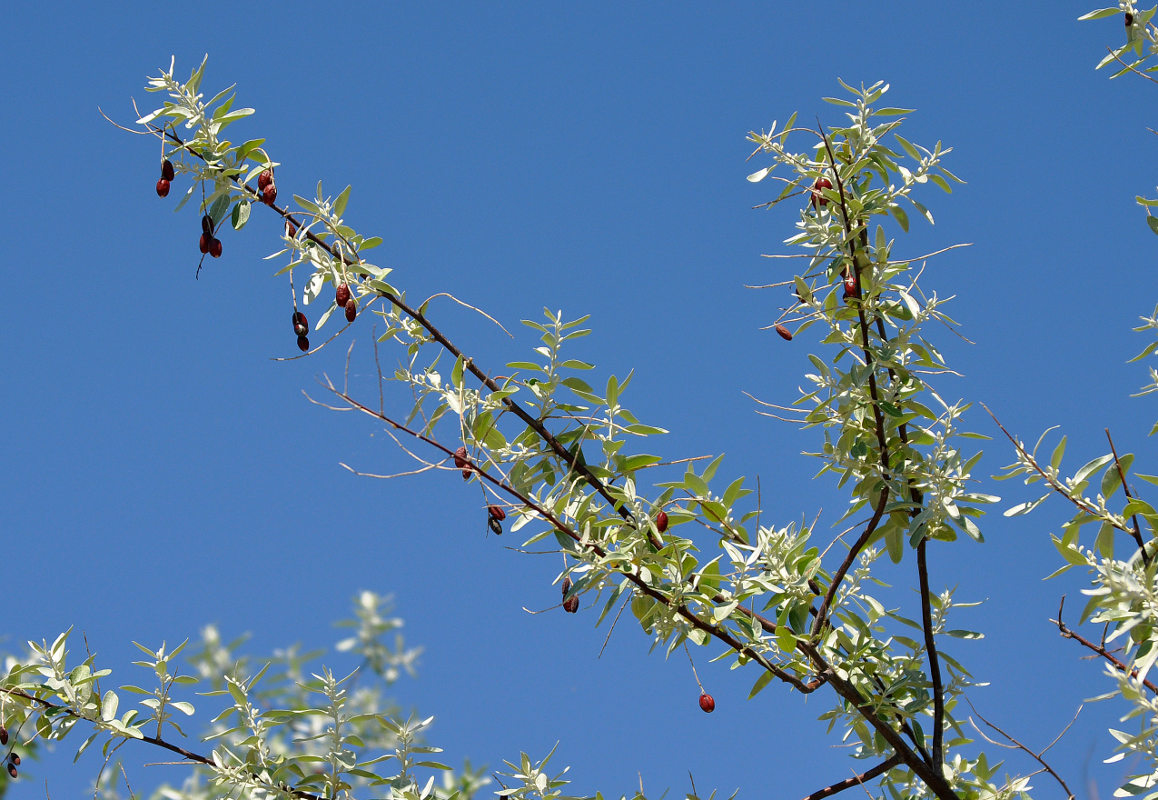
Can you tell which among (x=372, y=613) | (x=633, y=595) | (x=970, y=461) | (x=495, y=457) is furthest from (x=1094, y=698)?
(x=372, y=613)

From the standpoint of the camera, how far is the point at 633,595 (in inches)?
117

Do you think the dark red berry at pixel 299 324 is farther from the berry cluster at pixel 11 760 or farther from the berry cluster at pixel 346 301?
the berry cluster at pixel 11 760

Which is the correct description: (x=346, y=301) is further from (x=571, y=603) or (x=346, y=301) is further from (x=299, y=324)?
(x=571, y=603)

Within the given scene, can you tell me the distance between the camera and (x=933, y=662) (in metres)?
2.95

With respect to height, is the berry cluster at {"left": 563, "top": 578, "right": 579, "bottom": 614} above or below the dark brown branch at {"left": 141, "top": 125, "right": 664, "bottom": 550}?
below

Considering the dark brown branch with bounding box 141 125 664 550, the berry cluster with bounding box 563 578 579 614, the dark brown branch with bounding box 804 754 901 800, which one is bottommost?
the dark brown branch with bounding box 804 754 901 800

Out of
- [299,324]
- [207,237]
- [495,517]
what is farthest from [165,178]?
[495,517]

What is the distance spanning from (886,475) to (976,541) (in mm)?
317

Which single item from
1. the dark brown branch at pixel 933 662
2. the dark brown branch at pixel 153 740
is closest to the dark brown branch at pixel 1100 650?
the dark brown branch at pixel 933 662

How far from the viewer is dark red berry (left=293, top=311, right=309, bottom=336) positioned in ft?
9.98

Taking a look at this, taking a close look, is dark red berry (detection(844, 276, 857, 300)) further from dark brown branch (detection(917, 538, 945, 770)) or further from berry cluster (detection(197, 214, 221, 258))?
berry cluster (detection(197, 214, 221, 258))

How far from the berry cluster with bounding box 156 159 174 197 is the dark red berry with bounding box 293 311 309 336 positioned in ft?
1.85

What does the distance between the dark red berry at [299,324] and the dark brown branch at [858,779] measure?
6.82 feet

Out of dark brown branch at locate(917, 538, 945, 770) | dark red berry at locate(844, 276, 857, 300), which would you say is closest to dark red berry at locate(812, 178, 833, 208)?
dark red berry at locate(844, 276, 857, 300)
